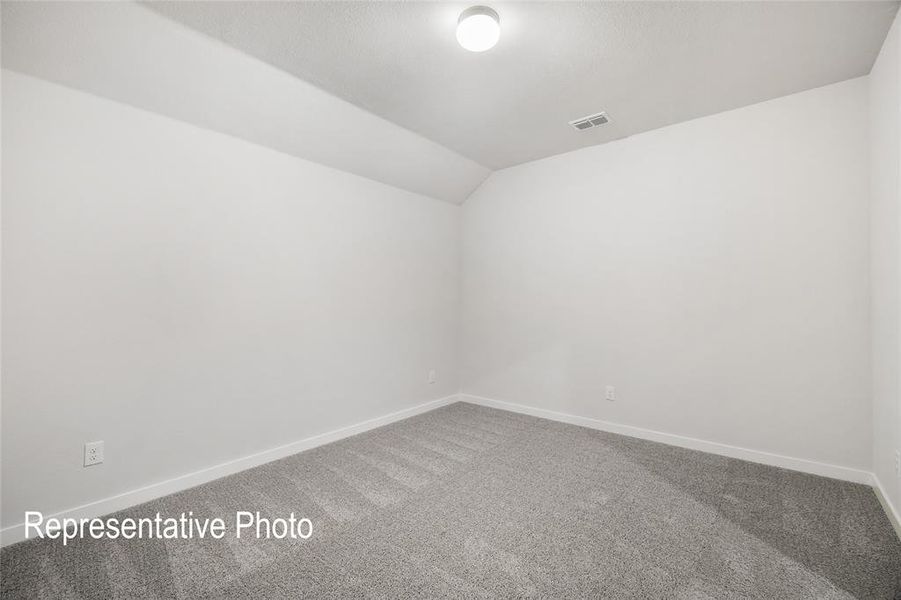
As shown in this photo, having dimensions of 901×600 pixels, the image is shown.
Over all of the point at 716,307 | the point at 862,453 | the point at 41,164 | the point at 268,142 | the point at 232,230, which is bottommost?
the point at 862,453

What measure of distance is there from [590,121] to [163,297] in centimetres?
317

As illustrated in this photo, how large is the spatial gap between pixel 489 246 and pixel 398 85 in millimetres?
2104

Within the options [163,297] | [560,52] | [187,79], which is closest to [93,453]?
[163,297]

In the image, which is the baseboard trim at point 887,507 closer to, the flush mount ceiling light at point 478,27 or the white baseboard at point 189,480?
the flush mount ceiling light at point 478,27

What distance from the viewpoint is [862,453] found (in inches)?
95.8

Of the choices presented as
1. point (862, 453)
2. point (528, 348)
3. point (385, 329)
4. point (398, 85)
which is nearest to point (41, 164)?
point (398, 85)

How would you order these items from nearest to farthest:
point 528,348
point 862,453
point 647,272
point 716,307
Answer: point 862,453 → point 716,307 → point 647,272 → point 528,348

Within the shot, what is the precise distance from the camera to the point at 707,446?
2957 mm

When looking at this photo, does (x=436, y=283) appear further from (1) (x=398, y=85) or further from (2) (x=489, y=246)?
(1) (x=398, y=85)

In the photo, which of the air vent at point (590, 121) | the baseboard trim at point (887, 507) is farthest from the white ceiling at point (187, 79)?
the baseboard trim at point (887, 507)

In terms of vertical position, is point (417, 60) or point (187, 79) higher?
point (417, 60)

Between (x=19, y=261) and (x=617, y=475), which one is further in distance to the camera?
(x=617, y=475)

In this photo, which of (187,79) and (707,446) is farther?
(707,446)

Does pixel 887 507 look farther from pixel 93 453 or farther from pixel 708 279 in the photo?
pixel 93 453
